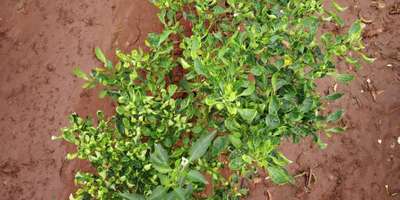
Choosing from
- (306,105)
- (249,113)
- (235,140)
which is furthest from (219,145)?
(306,105)

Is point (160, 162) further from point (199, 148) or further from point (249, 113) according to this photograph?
point (249, 113)

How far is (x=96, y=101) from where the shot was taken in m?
3.15

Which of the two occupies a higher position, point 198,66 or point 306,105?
point 198,66

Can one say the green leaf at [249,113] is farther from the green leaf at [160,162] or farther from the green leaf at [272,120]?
the green leaf at [160,162]

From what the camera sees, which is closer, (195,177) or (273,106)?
(195,177)

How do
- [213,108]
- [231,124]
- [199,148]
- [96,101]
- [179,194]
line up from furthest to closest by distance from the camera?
[96,101] → [213,108] → [231,124] → [199,148] → [179,194]

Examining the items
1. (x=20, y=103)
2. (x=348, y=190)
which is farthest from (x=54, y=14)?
(x=348, y=190)

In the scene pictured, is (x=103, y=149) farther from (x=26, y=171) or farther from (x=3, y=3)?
(x=3, y=3)

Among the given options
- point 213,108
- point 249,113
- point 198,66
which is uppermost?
point 198,66

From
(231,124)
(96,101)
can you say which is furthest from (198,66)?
(96,101)

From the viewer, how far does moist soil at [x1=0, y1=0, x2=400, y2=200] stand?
10.1 feet

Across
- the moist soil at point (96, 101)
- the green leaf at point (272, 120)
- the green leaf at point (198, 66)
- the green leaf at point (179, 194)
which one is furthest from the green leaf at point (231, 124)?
the moist soil at point (96, 101)

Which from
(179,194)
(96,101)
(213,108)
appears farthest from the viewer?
(96,101)

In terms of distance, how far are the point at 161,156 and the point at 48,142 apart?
1.84m
